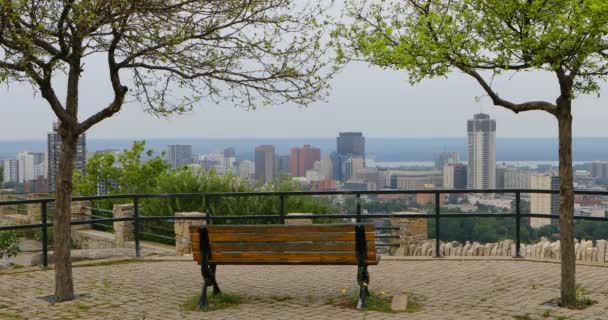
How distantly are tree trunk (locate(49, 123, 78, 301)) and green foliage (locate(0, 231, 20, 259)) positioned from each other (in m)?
8.46

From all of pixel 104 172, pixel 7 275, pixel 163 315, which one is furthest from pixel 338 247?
pixel 104 172

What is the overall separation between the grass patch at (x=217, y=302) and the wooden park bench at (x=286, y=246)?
0.36ft

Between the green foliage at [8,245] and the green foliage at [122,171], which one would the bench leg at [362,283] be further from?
the green foliage at [122,171]

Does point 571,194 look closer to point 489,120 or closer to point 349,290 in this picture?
point 349,290

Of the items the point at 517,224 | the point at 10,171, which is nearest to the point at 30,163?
the point at 10,171

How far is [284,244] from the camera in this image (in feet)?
29.0

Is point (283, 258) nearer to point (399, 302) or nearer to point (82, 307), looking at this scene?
point (399, 302)

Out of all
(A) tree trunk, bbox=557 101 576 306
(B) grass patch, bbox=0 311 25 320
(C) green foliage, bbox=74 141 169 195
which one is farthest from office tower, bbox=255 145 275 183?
(A) tree trunk, bbox=557 101 576 306

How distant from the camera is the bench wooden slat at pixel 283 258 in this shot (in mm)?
8734

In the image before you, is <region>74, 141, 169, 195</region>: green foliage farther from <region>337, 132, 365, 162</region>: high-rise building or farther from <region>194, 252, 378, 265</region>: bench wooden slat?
<region>194, 252, 378, 265</region>: bench wooden slat

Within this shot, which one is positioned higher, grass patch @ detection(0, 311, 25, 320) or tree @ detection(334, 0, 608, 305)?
tree @ detection(334, 0, 608, 305)

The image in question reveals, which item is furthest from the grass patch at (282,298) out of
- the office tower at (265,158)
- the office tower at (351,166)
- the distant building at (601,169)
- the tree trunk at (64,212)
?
the office tower at (351,166)

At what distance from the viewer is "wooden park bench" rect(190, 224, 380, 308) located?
28.5 ft

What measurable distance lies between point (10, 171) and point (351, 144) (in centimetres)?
1855
